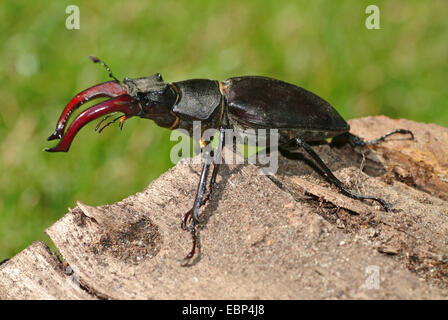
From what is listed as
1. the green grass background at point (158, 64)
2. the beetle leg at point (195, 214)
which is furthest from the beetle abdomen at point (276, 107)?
the green grass background at point (158, 64)

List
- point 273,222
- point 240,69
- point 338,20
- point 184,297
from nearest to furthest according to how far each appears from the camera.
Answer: point 184,297 → point 273,222 → point 240,69 → point 338,20

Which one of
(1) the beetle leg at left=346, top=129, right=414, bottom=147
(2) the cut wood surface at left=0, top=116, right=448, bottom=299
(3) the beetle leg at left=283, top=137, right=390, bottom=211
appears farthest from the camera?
(1) the beetle leg at left=346, top=129, right=414, bottom=147

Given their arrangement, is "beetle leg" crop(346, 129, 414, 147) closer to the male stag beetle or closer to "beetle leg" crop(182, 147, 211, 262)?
the male stag beetle

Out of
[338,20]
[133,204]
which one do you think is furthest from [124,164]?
[338,20]

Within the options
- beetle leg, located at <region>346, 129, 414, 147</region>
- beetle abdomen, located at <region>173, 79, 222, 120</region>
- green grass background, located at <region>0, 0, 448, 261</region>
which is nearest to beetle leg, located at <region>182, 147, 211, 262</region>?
beetle abdomen, located at <region>173, 79, 222, 120</region>

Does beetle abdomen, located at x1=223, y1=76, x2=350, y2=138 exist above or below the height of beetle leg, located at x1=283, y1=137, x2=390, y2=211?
above

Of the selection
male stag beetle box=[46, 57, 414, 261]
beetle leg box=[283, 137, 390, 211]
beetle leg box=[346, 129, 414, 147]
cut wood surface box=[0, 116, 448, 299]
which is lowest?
cut wood surface box=[0, 116, 448, 299]

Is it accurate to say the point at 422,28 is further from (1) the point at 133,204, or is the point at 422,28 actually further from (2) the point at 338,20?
(1) the point at 133,204
